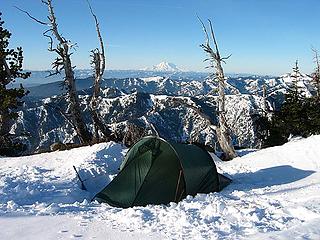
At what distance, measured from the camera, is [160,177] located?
1253 centimetres

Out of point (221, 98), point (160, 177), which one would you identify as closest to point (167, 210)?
point (160, 177)

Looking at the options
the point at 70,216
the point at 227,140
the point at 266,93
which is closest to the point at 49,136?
the point at 266,93

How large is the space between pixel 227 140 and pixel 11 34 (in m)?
17.4

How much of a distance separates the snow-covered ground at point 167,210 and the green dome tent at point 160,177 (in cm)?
111

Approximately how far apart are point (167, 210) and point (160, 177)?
350 cm

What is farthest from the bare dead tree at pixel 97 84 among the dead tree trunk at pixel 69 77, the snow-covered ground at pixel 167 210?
the snow-covered ground at pixel 167 210

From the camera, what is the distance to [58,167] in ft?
54.9

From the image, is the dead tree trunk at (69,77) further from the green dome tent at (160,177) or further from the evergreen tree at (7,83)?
the green dome tent at (160,177)

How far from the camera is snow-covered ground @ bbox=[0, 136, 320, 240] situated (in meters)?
7.33

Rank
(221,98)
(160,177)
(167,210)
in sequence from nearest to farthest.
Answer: (167,210) → (160,177) → (221,98)

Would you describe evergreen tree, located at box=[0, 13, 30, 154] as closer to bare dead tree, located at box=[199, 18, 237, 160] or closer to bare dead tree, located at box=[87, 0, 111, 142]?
bare dead tree, located at box=[87, 0, 111, 142]

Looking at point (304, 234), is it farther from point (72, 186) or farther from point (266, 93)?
point (266, 93)

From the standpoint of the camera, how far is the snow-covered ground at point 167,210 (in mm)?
7332

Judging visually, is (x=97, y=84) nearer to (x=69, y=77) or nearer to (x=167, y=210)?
(x=69, y=77)
